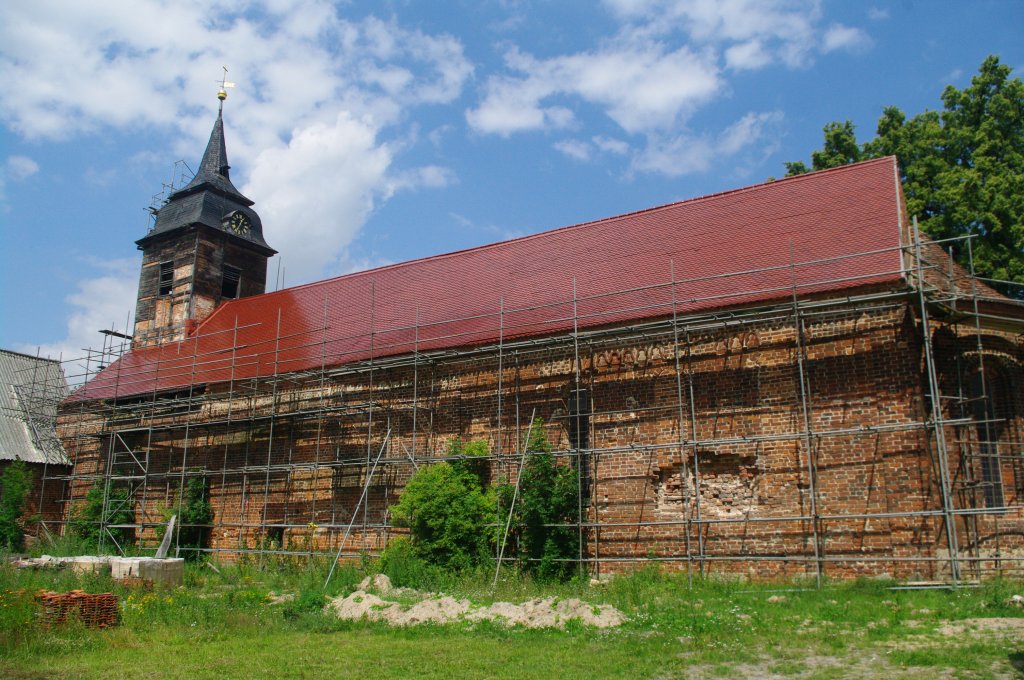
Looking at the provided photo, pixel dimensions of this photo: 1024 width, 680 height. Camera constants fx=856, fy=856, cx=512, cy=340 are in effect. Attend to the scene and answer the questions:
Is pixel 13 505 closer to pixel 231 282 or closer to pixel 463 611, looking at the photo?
pixel 231 282

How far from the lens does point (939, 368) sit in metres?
13.4

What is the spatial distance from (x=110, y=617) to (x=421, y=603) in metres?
4.14

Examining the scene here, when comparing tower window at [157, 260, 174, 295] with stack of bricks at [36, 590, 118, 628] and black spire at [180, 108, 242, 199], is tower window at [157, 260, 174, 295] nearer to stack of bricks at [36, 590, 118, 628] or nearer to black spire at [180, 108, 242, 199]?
black spire at [180, 108, 242, 199]

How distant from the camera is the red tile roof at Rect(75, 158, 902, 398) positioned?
14680 mm

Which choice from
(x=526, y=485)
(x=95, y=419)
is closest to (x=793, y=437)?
(x=526, y=485)

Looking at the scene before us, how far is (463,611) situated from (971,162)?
1837 cm

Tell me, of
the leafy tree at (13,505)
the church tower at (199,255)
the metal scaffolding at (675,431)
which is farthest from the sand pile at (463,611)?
the church tower at (199,255)

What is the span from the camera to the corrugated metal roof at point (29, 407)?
25.0m

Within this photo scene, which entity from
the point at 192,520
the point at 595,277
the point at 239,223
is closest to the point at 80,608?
the point at 192,520

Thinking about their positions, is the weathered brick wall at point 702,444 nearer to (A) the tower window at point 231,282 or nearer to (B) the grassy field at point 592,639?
(B) the grassy field at point 592,639

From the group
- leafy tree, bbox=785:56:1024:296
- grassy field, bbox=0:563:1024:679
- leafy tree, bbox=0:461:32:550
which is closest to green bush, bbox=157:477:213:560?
leafy tree, bbox=0:461:32:550

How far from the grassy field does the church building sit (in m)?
1.42

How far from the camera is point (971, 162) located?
72.8 ft

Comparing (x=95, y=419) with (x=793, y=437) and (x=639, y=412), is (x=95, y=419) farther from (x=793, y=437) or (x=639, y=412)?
(x=793, y=437)
